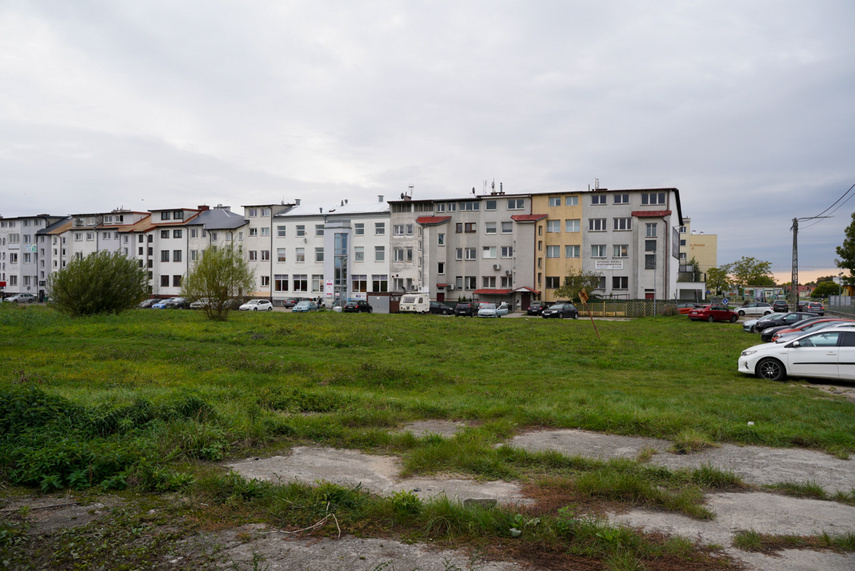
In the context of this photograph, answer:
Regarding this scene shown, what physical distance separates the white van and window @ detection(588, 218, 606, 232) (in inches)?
877

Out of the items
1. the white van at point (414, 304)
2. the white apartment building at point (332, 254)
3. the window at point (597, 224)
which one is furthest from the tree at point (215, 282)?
the window at point (597, 224)

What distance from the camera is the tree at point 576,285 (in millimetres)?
61062

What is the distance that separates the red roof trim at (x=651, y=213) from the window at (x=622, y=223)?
1.38 m

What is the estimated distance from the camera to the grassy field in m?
6.71

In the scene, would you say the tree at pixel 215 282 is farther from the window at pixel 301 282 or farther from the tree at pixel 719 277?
the tree at pixel 719 277

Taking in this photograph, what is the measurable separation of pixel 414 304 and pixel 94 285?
103 feet

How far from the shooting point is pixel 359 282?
7575 centimetres

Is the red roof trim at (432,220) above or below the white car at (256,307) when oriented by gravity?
above

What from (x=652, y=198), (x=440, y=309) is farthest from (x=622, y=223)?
(x=440, y=309)

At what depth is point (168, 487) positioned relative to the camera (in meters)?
6.33

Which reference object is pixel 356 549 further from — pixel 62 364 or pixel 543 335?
pixel 543 335

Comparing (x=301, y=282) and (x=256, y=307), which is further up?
(x=301, y=282)

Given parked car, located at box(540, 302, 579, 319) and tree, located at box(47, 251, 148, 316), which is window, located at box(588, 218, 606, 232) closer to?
parked car, located at box(540, 302, 579, 319)

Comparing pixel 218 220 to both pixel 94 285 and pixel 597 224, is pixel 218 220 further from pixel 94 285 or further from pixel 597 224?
pixel 597 224
